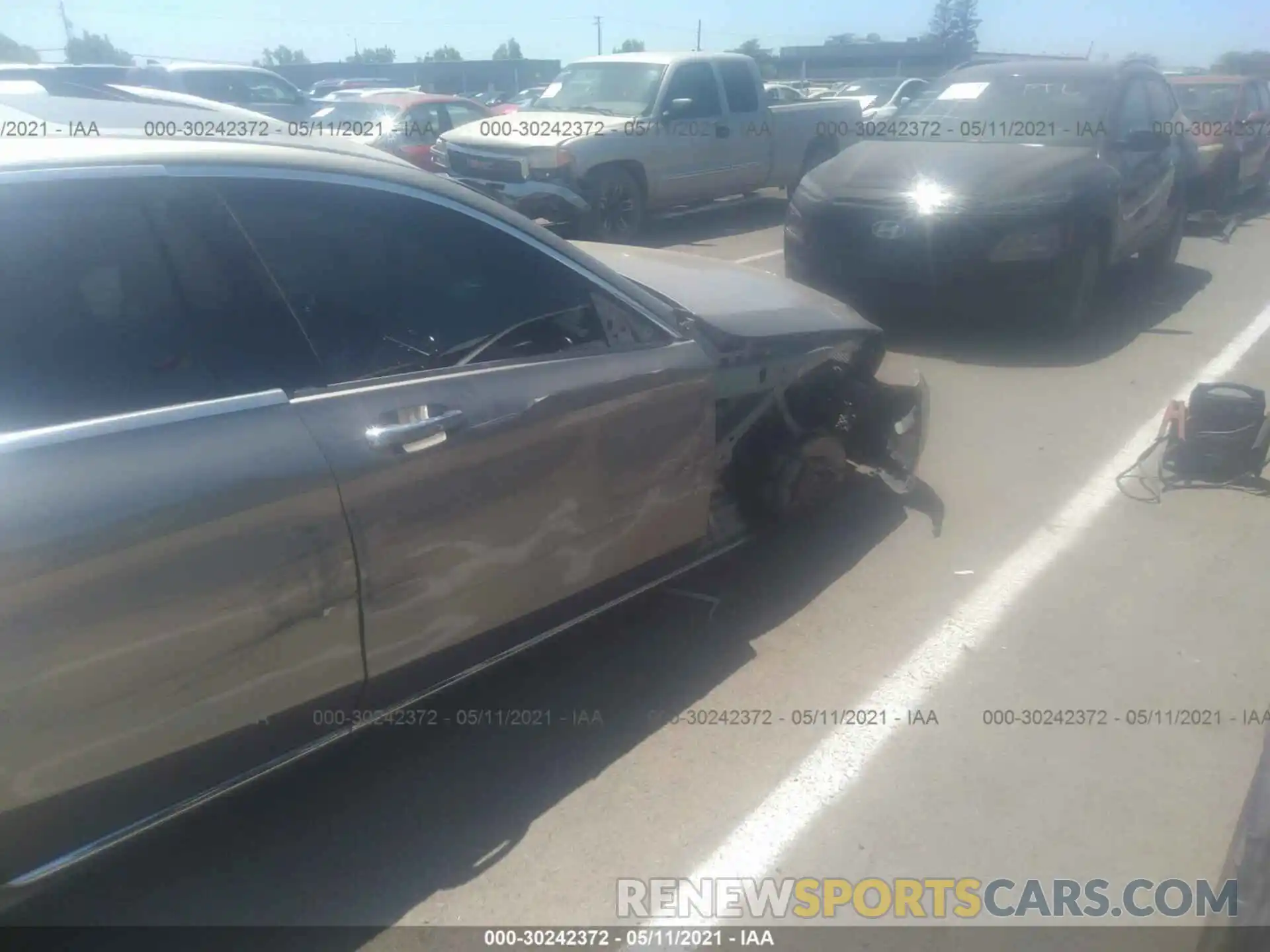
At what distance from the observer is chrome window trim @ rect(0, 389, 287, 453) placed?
196 centimetres

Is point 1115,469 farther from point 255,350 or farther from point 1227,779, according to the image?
point 255,350

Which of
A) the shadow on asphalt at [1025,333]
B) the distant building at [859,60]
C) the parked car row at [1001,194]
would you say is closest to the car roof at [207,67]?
the parked car row at [1001,194]

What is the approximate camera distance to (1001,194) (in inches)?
273

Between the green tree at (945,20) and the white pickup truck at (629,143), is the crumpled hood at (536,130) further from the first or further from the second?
the green tree at (945,20)

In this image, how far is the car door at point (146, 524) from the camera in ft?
6.44

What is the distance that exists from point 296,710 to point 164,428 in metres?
0.74

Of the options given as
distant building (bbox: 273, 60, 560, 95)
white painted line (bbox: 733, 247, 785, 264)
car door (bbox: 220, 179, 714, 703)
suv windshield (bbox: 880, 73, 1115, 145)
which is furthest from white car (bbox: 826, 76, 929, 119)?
car door (bbox: 220, 179, 714, 703)

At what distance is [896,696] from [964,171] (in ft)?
16.4

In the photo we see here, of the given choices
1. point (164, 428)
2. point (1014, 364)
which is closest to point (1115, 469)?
point (1014, 364)

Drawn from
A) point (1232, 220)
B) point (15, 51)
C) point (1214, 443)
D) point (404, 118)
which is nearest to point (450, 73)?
point (15, 51)

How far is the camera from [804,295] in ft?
14.5

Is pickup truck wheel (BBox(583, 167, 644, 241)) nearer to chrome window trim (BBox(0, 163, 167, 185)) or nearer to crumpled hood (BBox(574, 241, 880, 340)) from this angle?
crumpled hood (BBox(574, 241, 880, 340))

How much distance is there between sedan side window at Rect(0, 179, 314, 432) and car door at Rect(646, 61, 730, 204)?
936 centimetres

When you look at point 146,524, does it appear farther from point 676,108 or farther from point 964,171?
point 676,108
